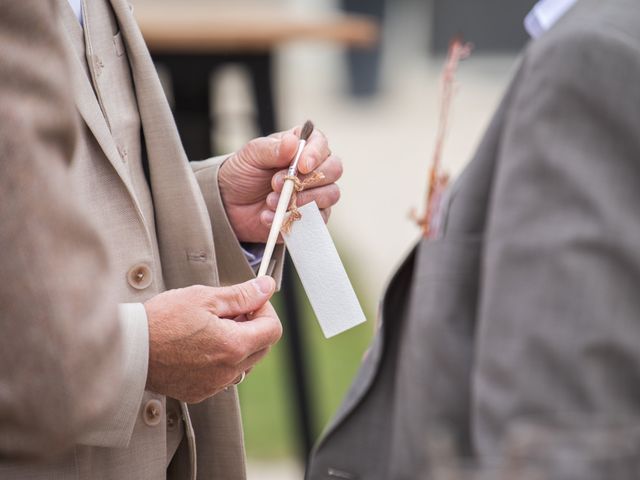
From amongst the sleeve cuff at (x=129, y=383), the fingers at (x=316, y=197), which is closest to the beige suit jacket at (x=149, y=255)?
the sleeve cuff at (x=129, y=383)

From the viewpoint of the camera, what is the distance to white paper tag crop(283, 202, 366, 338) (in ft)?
5.50

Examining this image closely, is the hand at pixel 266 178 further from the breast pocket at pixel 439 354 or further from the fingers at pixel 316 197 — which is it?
the breast pocket at pixel 439 354

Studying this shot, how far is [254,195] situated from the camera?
6.12 ft

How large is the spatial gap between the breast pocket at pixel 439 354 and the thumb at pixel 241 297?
0.73ft

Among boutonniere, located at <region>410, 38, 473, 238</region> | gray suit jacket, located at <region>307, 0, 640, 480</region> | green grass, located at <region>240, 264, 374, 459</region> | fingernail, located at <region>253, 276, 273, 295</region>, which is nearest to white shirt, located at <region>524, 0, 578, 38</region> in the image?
gray suit jacket, located at <region>307, 0, 640, 480</region>

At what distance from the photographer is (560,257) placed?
1.30m

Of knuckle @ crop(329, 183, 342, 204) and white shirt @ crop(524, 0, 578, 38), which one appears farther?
knuckle @ crop(329, 183, 342, 204)

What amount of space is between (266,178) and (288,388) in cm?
270

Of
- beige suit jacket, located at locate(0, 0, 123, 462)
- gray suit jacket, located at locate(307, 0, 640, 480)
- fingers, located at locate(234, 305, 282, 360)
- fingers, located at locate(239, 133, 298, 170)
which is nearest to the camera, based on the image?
beige suit jacket, located at locate(0, 0, 123, 462)

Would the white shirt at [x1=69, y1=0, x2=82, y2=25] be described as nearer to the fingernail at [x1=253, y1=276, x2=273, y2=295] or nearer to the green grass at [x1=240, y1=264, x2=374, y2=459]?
the fingernail at [x1=253, y1=276, x2=273, y2=295]

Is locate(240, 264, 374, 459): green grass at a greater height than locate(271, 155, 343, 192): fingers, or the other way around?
locate(271, 155, 343, 192): fingers

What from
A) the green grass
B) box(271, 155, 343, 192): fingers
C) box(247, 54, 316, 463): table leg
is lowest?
the green grass

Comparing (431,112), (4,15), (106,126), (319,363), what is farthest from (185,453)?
(431,112)

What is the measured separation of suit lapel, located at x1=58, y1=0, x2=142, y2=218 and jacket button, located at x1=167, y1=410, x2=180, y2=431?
0.35 m
